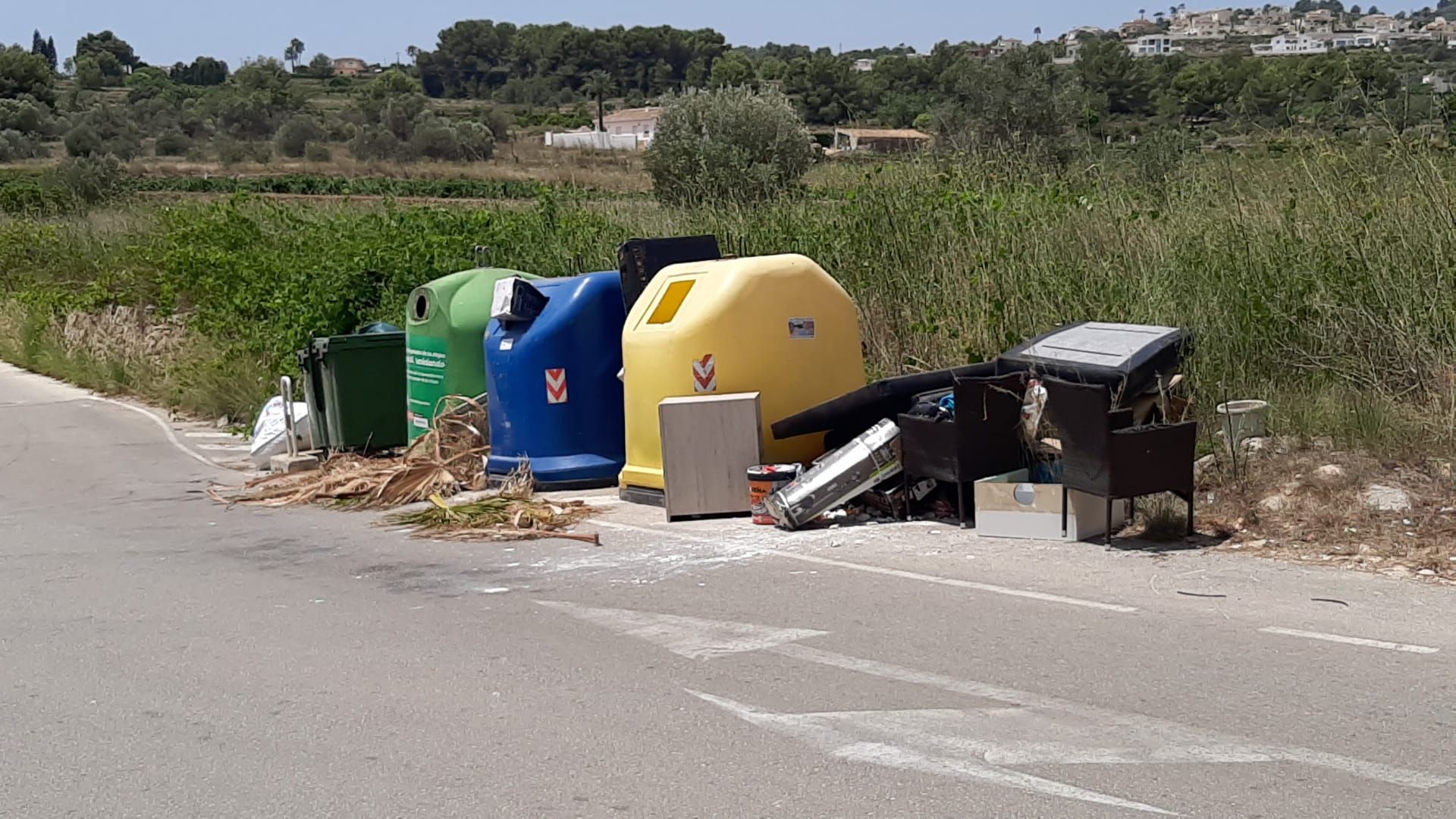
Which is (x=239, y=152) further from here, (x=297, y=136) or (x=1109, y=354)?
(x=1109, y=354)

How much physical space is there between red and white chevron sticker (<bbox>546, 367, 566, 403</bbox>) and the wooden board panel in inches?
64.6

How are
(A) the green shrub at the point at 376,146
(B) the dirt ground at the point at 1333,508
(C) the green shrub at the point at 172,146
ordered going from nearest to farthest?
(B) the dirt ground at the point at 1333,508 → (A) the green shrub at the point at 376,146 → (C) the green shrub at the point at 172,146

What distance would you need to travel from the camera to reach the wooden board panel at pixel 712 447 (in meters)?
9.75

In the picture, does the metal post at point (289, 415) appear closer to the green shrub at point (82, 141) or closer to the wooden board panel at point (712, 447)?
the wooden board panel at point (712, 447)

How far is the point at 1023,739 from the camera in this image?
5172mm

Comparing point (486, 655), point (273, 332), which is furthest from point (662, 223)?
point (486, 655)

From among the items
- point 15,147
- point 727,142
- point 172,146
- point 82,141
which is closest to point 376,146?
point 172,146

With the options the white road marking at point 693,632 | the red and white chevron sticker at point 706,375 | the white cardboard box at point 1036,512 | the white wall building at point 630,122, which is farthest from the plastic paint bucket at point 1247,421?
the white wall building at point 630,122

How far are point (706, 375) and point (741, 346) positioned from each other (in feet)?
1.01

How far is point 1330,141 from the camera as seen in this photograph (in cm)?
1178

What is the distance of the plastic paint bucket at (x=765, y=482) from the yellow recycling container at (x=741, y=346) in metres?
0.55

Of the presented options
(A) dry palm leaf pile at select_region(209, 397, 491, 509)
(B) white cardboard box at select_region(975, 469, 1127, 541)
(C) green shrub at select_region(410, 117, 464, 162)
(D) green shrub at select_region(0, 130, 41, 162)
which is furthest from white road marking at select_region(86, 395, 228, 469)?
(C) green shrub at select_region(410, 117, 464, 162)

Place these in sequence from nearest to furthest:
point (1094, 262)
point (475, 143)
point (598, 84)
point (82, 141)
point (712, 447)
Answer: point (712, 447)
point (1094, 262)
point (82, 141)
point (475, 143)
point (598, 84)

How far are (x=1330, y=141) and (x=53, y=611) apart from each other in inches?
386
